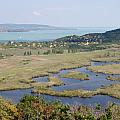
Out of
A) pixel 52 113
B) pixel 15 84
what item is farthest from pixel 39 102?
pixel 15 84

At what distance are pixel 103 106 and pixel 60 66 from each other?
69.2 m

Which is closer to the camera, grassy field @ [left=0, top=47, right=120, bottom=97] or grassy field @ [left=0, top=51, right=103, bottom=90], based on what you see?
grassy field @ [left=0, top=47, right=120, bottom=97]

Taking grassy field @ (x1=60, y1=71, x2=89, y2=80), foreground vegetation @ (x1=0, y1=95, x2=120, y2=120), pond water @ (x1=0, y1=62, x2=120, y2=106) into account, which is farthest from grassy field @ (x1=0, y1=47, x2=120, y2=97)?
foreground vegetation @ (x1=0, y1=95, x2=120, y2=120)

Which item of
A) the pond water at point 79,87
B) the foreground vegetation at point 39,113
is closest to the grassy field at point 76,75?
the pond water at point 79,87

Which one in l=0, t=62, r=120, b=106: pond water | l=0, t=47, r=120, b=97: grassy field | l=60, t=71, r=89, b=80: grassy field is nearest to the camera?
l=0, t=62, r=120, b=106: pond water

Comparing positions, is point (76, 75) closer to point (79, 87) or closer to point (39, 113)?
point (79, 87)

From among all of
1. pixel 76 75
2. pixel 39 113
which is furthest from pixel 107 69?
pixel 39 113

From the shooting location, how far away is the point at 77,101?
306 ft

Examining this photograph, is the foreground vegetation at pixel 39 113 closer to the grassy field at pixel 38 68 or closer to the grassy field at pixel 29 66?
the grassy field at pixel 38 68

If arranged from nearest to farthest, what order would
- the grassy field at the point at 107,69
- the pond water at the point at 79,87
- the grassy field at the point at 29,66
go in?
the pond water at the point at 79,87, the grassy field at the point at 29,66, the grassy field at the point at 107,69

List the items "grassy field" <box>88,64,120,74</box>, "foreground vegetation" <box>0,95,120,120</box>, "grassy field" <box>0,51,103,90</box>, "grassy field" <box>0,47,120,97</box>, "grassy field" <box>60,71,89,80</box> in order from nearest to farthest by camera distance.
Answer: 1. "foreground vegetation" <box>0,95,120,120</box>
2. "grassy field" <box>0,47,120,97</box>
3. "grassy field" <box>0,51,103,90</box>
4. "grassy field" <box>60,71,89,80</box>
5. "grassy field" <box>88,64,120,74</box>

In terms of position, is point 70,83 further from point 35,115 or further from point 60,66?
point 35,115

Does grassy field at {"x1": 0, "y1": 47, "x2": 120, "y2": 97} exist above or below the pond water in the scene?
above

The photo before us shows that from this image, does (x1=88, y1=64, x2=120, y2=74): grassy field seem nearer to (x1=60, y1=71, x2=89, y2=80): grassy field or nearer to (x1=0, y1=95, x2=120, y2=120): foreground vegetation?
(x1=60, y1=71, x2=89, y2=80): grassy field
